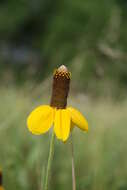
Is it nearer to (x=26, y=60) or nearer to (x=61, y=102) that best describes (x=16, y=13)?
(x=26, y=60)

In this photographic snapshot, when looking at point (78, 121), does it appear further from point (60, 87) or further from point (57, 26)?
point (57, 26)

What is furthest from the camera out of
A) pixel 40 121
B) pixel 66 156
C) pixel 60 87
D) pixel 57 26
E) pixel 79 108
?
pixel 57 26

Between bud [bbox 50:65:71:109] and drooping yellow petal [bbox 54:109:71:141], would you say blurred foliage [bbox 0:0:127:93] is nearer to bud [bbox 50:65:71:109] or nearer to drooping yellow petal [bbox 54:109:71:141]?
bud [bbox 50:65:71:109]

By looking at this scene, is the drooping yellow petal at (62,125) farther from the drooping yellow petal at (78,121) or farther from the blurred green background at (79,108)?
the blurred green background at (79,108)

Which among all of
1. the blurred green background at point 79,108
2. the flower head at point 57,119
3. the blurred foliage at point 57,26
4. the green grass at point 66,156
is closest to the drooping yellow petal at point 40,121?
the flower head at point 57,119

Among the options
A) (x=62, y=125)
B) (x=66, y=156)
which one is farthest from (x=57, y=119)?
(x=66, y=156)

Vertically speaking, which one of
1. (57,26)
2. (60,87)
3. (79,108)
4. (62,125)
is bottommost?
(62,125)

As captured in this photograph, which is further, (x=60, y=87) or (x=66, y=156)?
(x=66, y=156)
